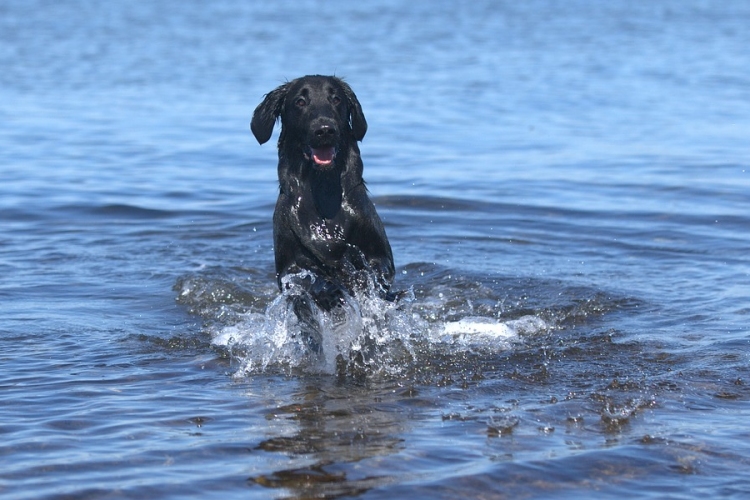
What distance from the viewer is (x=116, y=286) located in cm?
856

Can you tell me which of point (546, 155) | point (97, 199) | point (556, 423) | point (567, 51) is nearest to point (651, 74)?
point (567, 51)

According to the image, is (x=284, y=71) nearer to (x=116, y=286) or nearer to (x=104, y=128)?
(x=104, y=128)

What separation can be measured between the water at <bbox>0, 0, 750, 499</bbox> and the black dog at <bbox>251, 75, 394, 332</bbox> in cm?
22

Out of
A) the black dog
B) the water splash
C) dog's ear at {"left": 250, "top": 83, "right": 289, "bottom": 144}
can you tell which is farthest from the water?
dog's ear at {"left": 250, "top": 83, "right": 289, "bottom": 144}

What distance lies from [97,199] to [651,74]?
13.3 metres

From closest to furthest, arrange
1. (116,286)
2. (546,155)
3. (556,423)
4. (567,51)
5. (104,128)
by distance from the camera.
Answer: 1. (556,423)
2. (116,286)
3. (546,155)
4. (104,128)
5. (567,51)

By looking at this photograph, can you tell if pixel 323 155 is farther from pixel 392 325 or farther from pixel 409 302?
pixel 409 302

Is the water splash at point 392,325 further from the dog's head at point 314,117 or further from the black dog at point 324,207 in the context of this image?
the dog's head at point 314,117

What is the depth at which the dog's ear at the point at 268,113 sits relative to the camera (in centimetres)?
669

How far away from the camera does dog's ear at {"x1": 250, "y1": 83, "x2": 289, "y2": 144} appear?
6.69 meters

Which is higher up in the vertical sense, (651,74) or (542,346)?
(651,74)

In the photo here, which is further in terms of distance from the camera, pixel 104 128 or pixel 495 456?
pixel 104 128

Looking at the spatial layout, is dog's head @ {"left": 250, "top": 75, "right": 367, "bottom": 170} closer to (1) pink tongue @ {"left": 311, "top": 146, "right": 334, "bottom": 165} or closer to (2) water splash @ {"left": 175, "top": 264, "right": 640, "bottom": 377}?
(1) pink tongue @ {"left": 311, "top": 146, "right": 334, "bottom": 165}

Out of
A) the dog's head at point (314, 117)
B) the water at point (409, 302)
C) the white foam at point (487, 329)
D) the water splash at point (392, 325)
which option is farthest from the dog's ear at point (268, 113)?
the white foam at point (487, 329)
